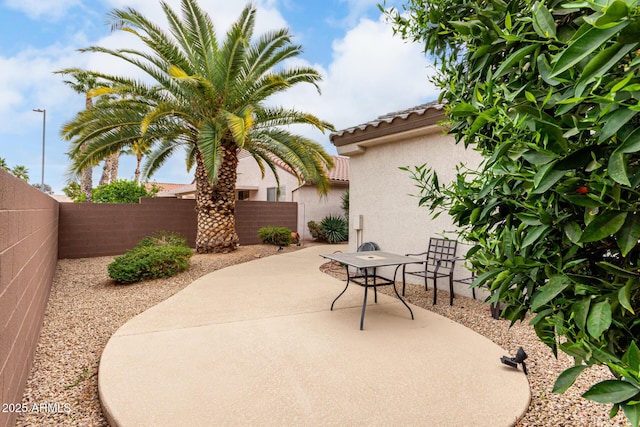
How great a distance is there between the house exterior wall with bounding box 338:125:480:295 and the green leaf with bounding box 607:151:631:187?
18.2 ft

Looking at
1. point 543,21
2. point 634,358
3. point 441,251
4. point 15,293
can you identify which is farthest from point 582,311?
A: point 441,251

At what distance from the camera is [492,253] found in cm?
138

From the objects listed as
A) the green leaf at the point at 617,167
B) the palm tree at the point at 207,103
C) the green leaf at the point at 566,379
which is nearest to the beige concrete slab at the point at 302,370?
the green leaf at the point at 566,379

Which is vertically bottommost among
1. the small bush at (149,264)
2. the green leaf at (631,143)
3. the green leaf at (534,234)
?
the small bush at (149,264)

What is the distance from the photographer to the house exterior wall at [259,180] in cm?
1840

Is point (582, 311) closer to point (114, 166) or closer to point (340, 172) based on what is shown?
point (340, 172)

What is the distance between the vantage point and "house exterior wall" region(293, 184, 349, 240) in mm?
17656

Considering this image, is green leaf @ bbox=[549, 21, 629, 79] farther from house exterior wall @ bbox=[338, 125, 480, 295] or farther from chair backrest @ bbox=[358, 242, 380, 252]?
chair backrest @ bbox=[358, 242, 380, 252]

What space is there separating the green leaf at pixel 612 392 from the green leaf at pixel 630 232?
1.10 ft

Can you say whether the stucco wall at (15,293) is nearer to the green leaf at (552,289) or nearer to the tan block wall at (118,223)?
the green leaf at (552,289)

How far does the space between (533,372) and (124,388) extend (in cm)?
405

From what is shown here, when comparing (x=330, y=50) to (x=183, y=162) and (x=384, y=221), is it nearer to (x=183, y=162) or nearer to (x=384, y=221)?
(x=183, y=162)

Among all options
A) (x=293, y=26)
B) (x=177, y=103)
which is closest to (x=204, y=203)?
(x=177, y=103)

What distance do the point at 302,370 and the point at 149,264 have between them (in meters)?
5.45
